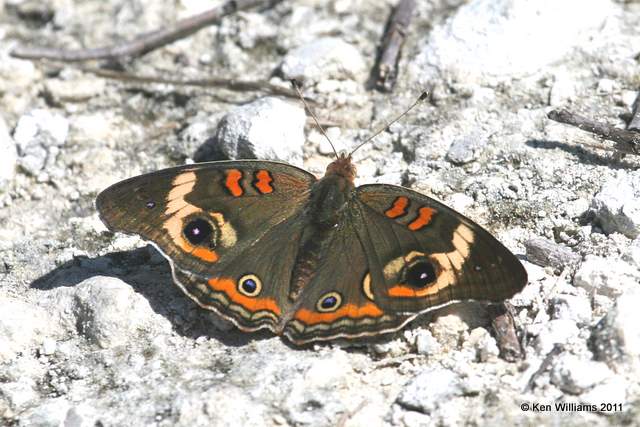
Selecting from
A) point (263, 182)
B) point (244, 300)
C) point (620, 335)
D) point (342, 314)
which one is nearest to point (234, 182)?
point (263, 182)

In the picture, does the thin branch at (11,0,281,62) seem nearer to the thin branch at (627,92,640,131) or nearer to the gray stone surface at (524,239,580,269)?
the thin branch at (627,92,640,131)

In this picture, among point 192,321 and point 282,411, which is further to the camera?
point 192,321

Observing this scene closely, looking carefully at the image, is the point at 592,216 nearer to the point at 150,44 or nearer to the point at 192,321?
the point at 192,321

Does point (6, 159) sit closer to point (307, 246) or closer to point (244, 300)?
point (244, 300)

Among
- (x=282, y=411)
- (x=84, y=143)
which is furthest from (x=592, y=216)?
(x=84, y=143)

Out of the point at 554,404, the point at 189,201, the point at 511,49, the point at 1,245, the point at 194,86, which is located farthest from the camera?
the point at 194,86

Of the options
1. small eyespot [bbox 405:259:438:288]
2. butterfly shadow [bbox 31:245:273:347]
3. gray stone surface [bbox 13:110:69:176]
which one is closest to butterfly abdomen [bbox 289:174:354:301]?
butterfly shadow [bbox 31:245:273:347]
